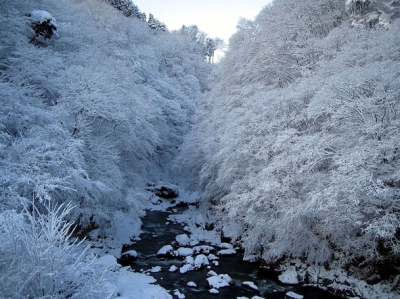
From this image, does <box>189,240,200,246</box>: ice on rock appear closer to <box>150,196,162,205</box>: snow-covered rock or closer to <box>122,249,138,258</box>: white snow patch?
<box>122,249,138,258</box>: white snow patch

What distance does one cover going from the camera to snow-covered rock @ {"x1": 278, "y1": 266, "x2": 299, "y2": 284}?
1123 centimetres

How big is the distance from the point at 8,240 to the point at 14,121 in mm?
8582

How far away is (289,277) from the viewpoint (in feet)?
37.4

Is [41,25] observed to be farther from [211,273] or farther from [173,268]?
[211,273]

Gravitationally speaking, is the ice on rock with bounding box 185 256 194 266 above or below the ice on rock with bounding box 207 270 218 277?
below

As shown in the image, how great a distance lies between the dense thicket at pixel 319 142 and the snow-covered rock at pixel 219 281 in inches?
79.4

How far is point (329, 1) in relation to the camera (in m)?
17.4

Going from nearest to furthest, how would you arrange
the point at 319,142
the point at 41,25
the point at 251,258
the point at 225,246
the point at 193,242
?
Result: the point at 319,142 < the point at 251,258 < the point at 225,246 < the point at 193,242 < the point at 41,25

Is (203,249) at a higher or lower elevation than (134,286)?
lower

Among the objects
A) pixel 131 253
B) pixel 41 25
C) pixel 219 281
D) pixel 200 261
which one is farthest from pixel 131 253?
pixel 41 25

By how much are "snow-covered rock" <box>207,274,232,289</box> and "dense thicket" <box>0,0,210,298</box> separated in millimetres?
5813

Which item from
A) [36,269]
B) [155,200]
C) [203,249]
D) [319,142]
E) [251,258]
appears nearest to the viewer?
[36,269]

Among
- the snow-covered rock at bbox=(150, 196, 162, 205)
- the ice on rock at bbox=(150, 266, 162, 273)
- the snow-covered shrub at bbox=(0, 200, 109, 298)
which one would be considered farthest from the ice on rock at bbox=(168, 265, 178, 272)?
the snow-covered rock at bbox=(150, 196, 162, 205)

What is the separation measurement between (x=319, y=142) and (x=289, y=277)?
629 cm
